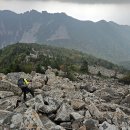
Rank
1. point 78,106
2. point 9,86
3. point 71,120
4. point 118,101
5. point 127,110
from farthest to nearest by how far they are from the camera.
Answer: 1. point 118,101
2. point 9,86
3. point 127,110
4. point 78,106
5. point 71,120

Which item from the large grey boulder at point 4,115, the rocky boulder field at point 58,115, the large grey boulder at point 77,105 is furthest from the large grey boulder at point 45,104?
the large grey boulder at point 4,115

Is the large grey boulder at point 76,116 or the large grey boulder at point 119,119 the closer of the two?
the large grey boulder at point 76,116

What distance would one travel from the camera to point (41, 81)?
2009 inches

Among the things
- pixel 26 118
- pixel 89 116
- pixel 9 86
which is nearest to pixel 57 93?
pixel 9 86

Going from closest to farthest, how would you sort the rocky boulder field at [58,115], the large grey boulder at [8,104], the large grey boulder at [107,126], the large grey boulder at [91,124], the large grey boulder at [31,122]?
the large grey boulder at [31,122], the rocky boulder field at [58,115], the large grey boulder at [107,126], the large grey boulder at [91,124], the large grey boulder at [8,104]

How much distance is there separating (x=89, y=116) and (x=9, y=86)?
15.2 m

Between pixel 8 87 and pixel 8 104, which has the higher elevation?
pixel 8 104

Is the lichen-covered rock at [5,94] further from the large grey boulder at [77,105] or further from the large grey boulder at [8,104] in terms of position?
the large grey boulder at [77,105]

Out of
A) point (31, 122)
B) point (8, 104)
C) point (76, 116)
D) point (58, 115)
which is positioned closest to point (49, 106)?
point (58, 115)

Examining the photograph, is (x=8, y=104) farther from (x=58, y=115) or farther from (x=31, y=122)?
(x=31, y=122)

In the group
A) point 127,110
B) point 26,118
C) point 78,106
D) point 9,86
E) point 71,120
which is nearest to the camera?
point 26,118

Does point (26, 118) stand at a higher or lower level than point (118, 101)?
higher

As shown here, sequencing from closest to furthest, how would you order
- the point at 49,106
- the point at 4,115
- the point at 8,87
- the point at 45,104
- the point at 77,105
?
the point at 4,115
the point at 49,106
the point at 45,104
the point at 77,105
the point at 8,87

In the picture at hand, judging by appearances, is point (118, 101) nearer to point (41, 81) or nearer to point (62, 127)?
point (41, 81)
